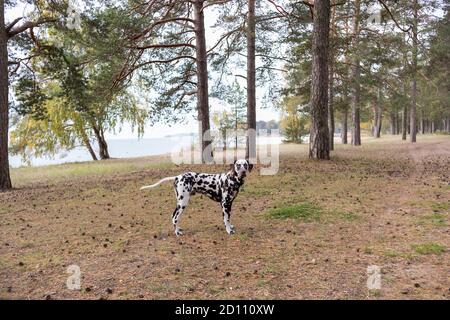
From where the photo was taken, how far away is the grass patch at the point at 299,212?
8.80m

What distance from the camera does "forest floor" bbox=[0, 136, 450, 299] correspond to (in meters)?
5.31

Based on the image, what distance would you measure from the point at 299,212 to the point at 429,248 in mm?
3208

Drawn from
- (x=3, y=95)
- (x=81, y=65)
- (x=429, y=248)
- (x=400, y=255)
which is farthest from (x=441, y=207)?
(x=81, y=65)

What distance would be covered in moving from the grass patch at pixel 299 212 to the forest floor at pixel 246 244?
5 cm

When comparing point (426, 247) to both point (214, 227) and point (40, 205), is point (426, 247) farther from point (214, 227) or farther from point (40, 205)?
point (40, 205)

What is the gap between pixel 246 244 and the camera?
23.3 feet

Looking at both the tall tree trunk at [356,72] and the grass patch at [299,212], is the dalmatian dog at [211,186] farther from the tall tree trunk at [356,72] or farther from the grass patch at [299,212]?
the tall tree trunk at [356,72]

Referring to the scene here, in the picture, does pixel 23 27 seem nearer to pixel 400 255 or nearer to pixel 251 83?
pixel 251 83

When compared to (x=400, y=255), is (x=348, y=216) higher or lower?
higher

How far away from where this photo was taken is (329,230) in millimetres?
7781

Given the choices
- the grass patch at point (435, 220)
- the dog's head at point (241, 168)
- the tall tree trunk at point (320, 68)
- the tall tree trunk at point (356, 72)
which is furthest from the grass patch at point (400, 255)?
the tall tree trunk at point (356, 72)

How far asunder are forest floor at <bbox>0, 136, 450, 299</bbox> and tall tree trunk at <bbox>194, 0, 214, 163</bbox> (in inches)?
307

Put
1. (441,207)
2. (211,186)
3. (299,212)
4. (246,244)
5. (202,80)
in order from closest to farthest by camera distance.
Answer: (246,244), (211,186), (441,207), (299,212), (202,80)
